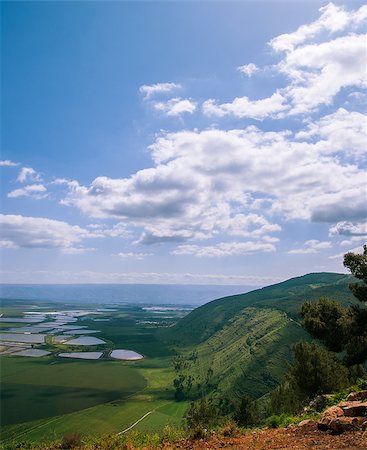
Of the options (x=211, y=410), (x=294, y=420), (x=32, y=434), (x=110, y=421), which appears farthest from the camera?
(x=110, y=421)

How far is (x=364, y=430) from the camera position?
1811 cm

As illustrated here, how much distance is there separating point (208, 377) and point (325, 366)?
479 feet

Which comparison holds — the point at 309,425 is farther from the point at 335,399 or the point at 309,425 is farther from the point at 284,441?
the point at 335,399

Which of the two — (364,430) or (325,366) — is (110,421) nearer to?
(325,366)

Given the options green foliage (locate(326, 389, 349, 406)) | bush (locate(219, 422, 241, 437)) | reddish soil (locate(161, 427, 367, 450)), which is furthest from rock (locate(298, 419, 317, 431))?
green foliage (locate(326, 389, 349, 406))

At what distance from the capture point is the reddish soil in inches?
674

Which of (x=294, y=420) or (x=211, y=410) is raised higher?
(x=294, y=420)

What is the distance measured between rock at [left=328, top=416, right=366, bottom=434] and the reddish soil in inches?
15.7

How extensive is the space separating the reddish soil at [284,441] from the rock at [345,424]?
1.31 ft

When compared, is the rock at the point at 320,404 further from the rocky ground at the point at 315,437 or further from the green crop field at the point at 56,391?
the green crop field at the point at 56,391

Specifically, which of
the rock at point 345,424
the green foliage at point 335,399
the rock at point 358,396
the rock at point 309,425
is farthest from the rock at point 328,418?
the green foliage at point 335,399

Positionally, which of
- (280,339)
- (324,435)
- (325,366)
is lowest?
(280,339)

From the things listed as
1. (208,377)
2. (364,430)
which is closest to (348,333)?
(364,430)

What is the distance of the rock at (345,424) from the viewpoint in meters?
18.6
